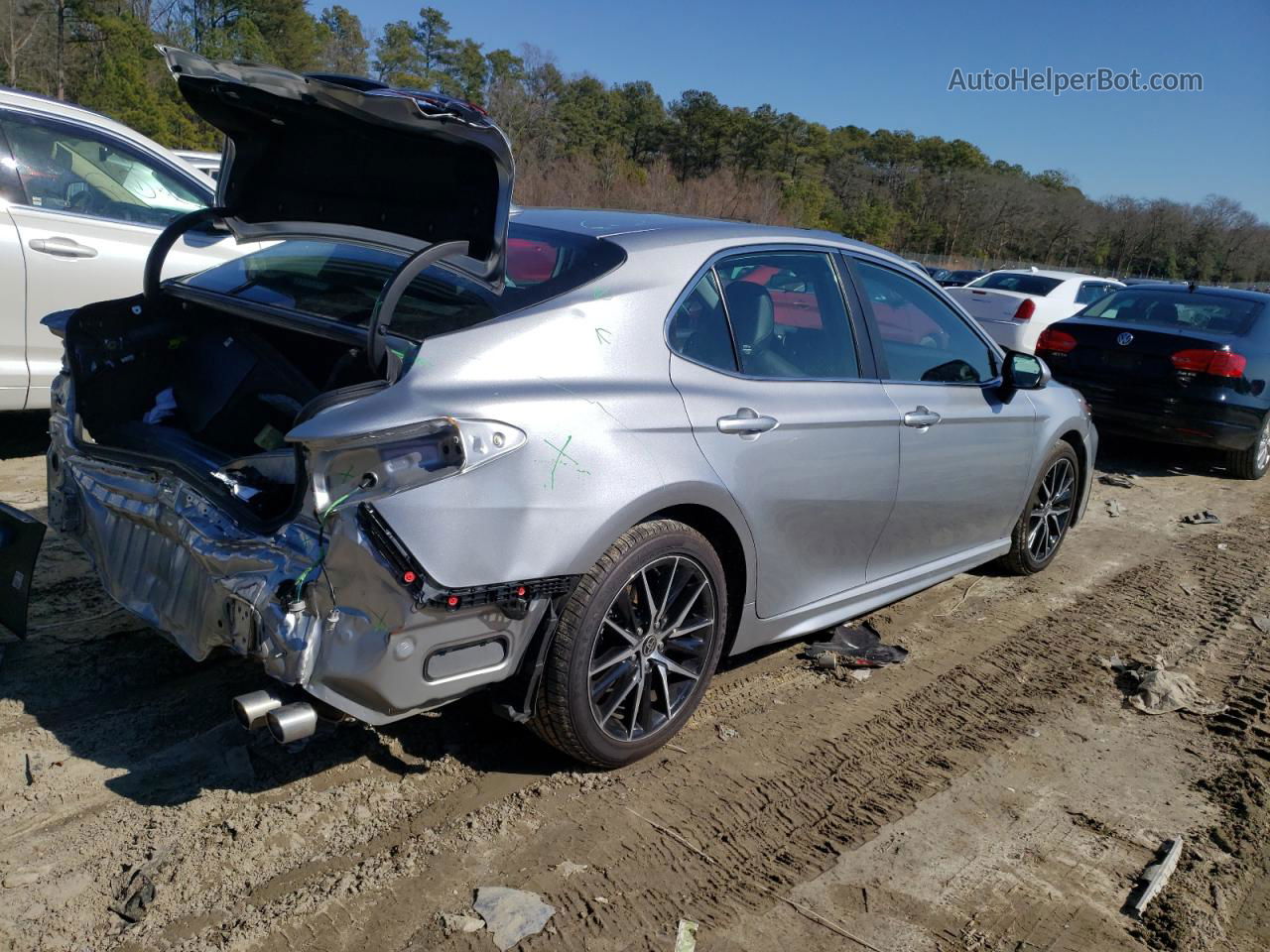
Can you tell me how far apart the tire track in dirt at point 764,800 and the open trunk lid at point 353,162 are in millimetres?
1621

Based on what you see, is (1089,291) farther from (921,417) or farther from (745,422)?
(745,422)

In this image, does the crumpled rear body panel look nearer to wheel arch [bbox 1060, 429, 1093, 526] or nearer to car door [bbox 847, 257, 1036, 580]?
car door [bbox 847, 257, 1036, 580]

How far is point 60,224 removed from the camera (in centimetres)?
569

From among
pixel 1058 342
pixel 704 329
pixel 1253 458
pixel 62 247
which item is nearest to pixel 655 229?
pixel 704 329

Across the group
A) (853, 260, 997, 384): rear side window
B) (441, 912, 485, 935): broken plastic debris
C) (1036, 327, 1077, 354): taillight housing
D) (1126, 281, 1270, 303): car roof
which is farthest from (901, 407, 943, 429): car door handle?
(1126, 281, 1270, 303): car roof

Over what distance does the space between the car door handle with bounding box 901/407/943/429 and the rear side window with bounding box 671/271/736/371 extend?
0.96 metres

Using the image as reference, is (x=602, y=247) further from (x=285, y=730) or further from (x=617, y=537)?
(x=285, y=730)

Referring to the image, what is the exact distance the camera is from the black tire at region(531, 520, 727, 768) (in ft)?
9.41

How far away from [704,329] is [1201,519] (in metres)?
5.53

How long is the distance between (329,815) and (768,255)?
2393 mm

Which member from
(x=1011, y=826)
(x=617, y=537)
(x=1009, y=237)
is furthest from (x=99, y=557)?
(x=1009, y=237)

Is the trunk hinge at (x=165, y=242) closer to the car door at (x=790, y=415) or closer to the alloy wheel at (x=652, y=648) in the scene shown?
the car door at (x=790, y=415)

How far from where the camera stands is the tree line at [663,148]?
36.8m

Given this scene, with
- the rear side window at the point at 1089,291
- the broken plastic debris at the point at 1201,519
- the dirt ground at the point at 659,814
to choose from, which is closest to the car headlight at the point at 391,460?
the dirt ground at the point at 659,814
